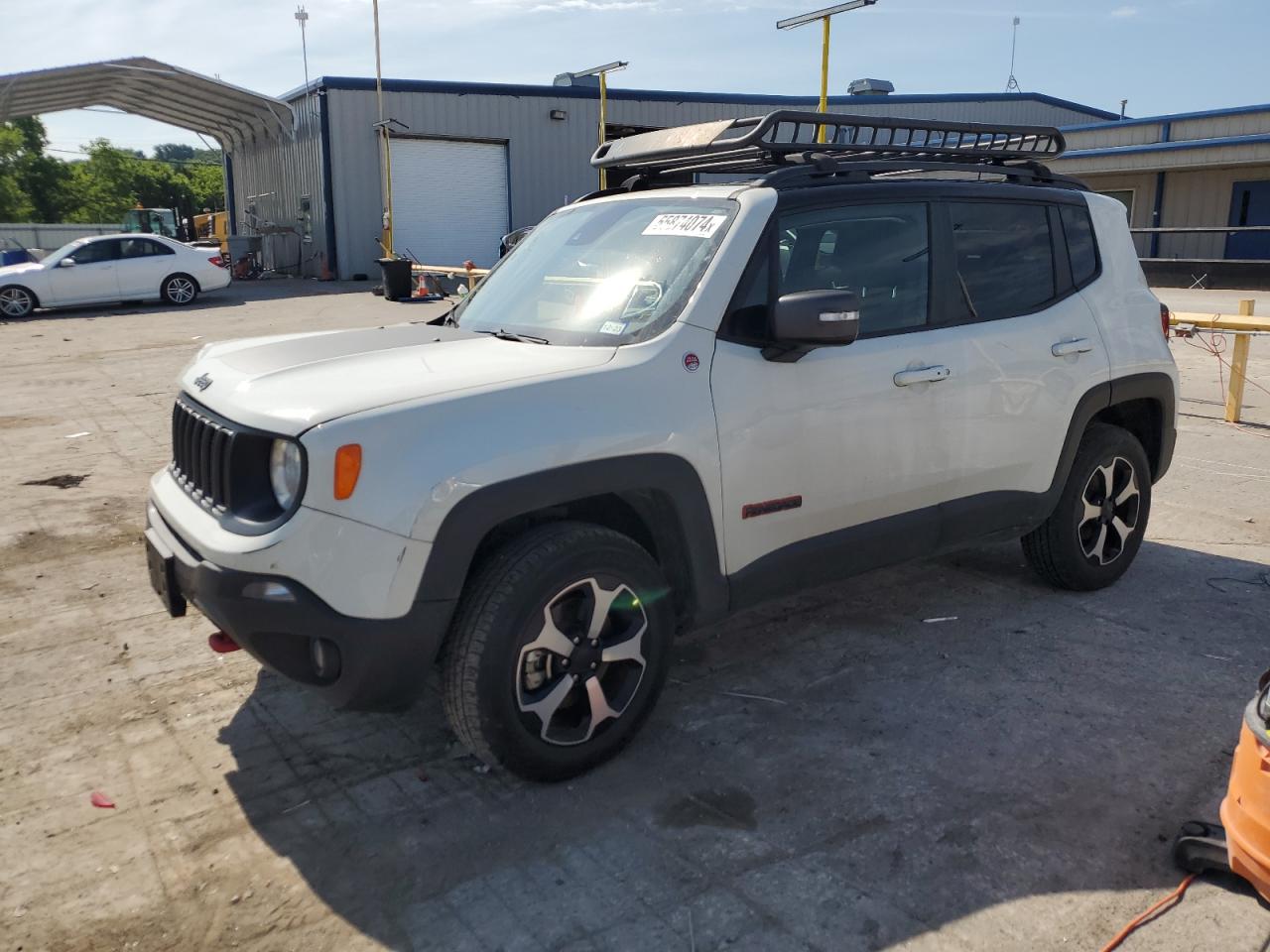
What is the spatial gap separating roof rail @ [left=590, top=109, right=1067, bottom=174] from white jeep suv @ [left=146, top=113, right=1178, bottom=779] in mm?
21

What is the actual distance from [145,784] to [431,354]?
5.47 feet

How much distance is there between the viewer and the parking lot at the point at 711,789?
2.73 m

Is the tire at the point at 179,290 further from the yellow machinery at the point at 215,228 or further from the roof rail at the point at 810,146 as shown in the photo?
the roof rail at the point at 810,146

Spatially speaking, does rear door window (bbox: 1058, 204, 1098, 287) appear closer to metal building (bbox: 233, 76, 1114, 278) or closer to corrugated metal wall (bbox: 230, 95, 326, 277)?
metal building (bbox: 233, 76, 1114, 278)

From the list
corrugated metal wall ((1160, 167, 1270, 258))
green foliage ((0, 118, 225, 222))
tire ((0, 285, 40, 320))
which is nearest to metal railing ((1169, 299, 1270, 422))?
tire ((0, 285, 40, 320))

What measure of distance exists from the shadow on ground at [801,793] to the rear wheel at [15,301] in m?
18.5

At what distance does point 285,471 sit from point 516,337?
112 cm

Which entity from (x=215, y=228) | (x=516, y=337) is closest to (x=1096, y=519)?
(x=516, y=337)

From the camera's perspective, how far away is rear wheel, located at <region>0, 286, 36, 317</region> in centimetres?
1919

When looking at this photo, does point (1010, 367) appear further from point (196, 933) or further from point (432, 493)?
point (196, 933)

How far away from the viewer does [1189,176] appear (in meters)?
31.1

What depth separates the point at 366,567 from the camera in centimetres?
288

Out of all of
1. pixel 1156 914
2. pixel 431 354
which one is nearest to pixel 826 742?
pixel 1156 914

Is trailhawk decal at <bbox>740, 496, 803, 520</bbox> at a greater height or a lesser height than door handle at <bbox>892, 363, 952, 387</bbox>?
lesser
